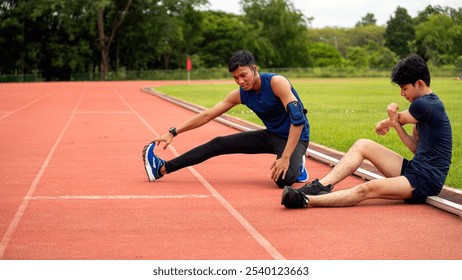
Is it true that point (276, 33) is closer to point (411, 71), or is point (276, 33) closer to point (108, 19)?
point (108, 19)

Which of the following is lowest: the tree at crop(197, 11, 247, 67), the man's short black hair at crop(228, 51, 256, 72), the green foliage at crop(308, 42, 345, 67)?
the green foliage at crop(308, 42, 345, 67)

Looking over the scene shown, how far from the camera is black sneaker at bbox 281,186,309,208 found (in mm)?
6746

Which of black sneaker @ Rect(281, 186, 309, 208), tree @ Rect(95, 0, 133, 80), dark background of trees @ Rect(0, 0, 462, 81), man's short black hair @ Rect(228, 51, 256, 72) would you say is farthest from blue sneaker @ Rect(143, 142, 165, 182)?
tree @ Rect(95, 0, 133, 80)

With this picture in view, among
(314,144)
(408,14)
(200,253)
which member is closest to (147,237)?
(200,253)

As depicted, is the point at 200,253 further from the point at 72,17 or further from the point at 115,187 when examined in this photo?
the point at 72,17

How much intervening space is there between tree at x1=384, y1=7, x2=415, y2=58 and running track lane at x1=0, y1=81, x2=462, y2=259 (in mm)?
98657

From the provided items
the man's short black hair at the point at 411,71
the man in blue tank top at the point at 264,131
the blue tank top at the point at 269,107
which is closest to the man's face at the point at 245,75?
the man in blue tank top at the point at 264,131

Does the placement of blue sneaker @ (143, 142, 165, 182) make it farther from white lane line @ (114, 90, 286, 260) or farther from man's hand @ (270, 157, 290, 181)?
man's hand @ (270, 157, 290, 181)

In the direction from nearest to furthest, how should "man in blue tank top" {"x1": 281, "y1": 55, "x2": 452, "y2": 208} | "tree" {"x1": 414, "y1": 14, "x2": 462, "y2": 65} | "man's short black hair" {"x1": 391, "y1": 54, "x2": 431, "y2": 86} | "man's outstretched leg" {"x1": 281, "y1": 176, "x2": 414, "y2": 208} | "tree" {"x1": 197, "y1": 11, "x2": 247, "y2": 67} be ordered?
1. "man's short black hair" {"x1": 391, "y1": 54, "x2": 431, "y2": 86}
2. "man in blue tank top" {"x1": 281, "y1": 55, "x2": 452, "y2": 208}
3. "man's outstretched leg" {"x1": 281, "y1": 176, "x2": 414, "y2": 208}
4. "tree" {"x1": 414, "y1": 14, "x2": 462, "y2": 65}
5. "tree" {"x1": 197, "y1": 11, "x2": 247, "y2": 67}

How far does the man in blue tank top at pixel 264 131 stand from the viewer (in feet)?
25.4

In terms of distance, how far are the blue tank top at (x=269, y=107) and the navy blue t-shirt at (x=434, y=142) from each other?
64.6 inches

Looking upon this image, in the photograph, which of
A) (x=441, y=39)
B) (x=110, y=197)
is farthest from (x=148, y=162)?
(x=441, y=39)

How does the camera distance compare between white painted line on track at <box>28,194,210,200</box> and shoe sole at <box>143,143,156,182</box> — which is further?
shoe sole at <box>143,143,156,182</box>

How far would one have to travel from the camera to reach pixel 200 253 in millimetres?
5254
